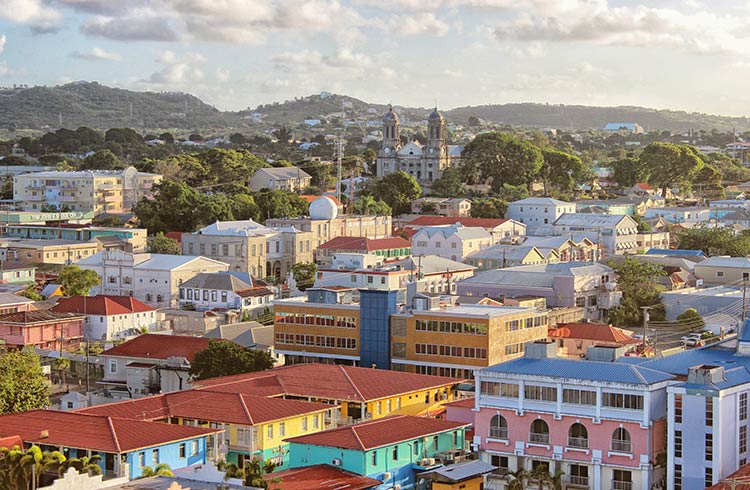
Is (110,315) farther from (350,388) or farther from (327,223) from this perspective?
(327,223)

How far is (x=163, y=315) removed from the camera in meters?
45.9

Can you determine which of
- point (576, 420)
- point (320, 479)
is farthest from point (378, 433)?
point (576, 420)

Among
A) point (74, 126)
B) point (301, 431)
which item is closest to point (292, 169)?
point (301, 431)

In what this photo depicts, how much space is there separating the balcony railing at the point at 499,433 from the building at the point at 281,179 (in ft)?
188

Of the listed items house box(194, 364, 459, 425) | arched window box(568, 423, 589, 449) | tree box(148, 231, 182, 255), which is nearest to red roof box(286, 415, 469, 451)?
arched window box(568, 423, 589, 449)

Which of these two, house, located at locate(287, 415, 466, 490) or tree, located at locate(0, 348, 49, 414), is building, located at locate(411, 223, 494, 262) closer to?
tree, located at locate(0, 348, 49, 414)

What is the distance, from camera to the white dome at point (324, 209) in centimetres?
6225

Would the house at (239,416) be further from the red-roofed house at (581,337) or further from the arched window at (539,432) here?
the red-roofed house at (581,337)

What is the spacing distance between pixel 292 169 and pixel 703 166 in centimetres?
2746

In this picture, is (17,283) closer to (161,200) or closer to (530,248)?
(161,200)

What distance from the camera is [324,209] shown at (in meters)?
62.2

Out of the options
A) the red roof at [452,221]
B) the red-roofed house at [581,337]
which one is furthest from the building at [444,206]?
the red-roofed house at [581,337]

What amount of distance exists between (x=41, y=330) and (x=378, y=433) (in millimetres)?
19353

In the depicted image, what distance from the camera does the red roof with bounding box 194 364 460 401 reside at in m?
29.4
